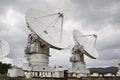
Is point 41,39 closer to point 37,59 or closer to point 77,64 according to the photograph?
point 37,59

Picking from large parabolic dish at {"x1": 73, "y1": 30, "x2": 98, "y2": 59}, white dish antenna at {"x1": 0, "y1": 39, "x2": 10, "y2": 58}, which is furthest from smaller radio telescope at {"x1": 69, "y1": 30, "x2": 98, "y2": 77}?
white dish antenna at {"x1": 0, "y1": 39, "x2": 10, "y2": 58}

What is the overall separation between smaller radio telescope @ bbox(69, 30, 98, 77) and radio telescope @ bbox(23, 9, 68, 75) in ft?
43.8

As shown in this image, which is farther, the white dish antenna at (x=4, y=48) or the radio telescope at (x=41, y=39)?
the white dish antenna at (x=4, y=48)

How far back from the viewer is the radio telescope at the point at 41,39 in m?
37.9

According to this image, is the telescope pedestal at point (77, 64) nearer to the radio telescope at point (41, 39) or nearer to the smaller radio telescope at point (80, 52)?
the smaller radio telescope at point (80, 52)

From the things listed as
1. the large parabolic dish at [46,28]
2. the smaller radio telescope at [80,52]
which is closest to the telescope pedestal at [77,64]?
the smaller radio telescope at [80,52]

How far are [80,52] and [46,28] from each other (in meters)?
18.1

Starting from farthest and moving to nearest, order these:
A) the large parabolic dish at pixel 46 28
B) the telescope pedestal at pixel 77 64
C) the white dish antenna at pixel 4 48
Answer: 1. the telescope pedestal at pixel 77 64
2. the white dish antenna at pixel 4 48
3. the large parabolic dish at pixel 46 28

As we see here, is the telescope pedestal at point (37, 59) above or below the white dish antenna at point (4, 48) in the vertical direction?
below

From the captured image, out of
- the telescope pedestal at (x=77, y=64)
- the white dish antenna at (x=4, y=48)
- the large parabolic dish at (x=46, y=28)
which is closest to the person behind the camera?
the large parabolic dish at (x=46, y=28)

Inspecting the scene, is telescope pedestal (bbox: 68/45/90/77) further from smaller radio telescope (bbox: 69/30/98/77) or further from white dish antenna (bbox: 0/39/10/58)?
white dish antenna (bbox: 0/39/10/58)

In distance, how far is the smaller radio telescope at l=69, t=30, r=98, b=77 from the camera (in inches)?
2146

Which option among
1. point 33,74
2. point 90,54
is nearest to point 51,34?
point 33,74

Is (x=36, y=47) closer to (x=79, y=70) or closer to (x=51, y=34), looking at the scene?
(x=51, y=34)
